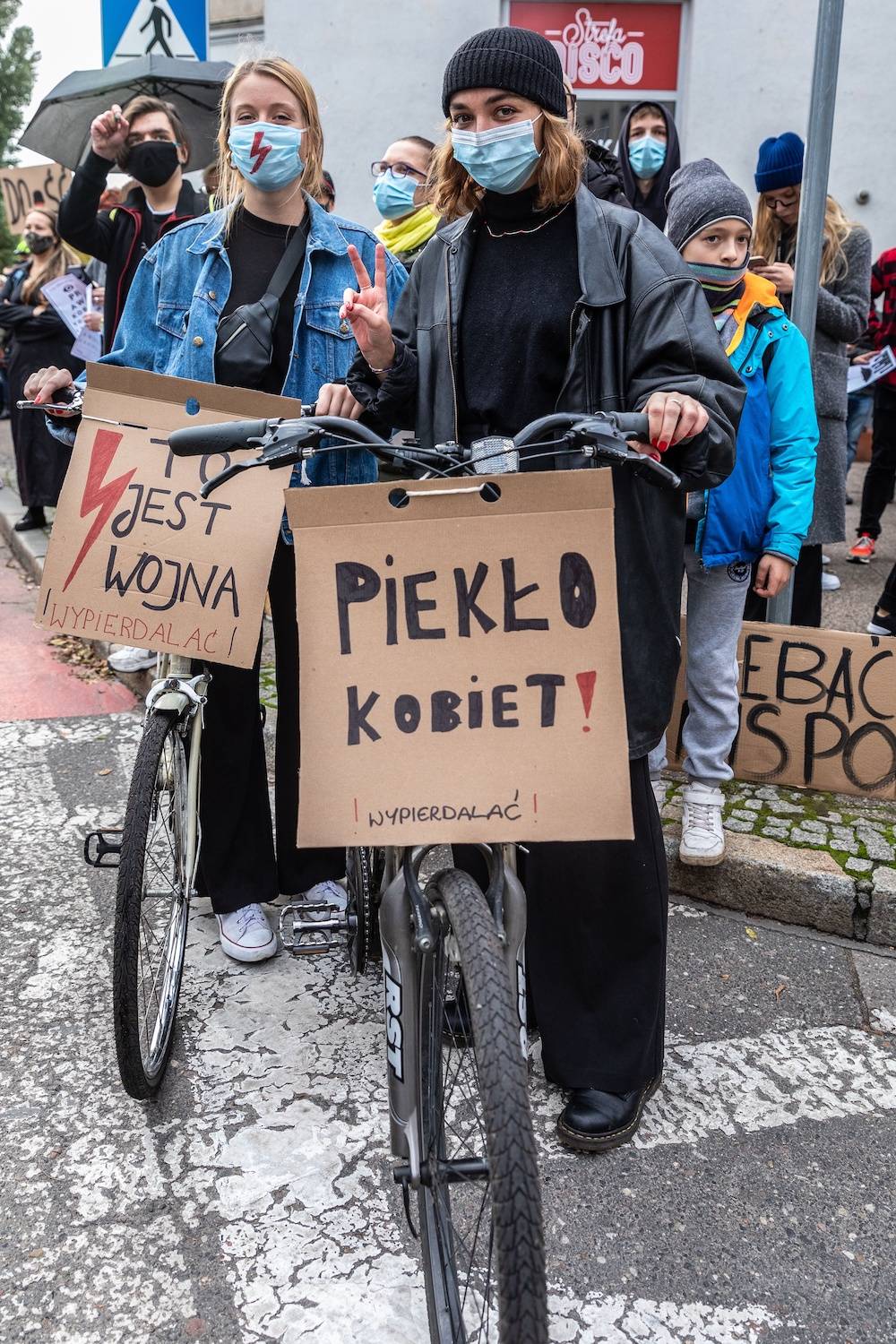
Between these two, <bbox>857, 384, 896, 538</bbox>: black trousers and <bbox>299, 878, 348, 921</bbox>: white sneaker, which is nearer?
<bbox>299, 878, 348, 921</bbox>: white sneaker

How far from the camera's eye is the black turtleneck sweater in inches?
88.4

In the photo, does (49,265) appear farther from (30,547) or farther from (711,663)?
(711,663)

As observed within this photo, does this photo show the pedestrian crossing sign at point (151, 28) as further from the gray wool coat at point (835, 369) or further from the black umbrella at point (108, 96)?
the gray wool coat at point (835, 369)

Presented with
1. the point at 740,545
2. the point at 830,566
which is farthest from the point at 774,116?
the point at 740,545

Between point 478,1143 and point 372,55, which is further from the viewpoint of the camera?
point 372,55

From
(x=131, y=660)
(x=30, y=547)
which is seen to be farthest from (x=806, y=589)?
(x=30, y=547)

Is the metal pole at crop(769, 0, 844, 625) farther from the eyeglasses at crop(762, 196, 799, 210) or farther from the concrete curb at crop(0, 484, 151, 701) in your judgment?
the concrete curb at crop(0, 484, 151, 701)

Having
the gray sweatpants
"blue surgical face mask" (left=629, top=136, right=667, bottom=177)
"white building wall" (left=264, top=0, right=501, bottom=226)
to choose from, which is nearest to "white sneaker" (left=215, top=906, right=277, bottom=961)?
the gray sweatpants

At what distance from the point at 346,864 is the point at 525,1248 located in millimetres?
1553

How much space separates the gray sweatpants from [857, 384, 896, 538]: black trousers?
3.35 metres

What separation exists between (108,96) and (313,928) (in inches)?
157

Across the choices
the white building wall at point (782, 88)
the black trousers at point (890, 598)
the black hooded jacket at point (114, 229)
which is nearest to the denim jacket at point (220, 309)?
the black hooded jacket at point (114, 229)

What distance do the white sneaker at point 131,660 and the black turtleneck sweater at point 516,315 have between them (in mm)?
3171

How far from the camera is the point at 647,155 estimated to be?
4699 millimetres
